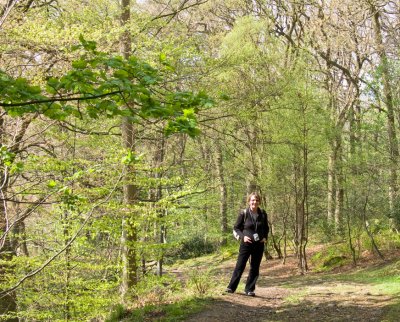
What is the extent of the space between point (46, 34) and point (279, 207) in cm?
982

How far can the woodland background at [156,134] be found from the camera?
3.40m

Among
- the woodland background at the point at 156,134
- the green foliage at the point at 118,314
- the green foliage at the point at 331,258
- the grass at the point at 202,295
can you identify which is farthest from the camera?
the green foliage at the point at 331,258

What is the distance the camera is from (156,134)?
11.2 metres

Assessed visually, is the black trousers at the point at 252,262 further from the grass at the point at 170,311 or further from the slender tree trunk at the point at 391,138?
the slender tree trunk at the point at 391,138

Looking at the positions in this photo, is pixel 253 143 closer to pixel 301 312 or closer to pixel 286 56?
pixel 286 56

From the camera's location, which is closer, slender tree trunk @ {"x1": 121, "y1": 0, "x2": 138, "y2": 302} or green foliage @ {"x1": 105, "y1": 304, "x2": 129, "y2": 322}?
green foliage @ {"x1": 105, "y1": 304, "x2": 129, "y2": 322}

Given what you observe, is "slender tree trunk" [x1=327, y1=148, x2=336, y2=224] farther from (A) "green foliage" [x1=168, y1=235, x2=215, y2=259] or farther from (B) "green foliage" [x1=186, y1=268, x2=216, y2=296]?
(B) "green foliage" [x1=186, y1=268, x2=216, y2=296]

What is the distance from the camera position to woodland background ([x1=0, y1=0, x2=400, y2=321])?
11.2 ft

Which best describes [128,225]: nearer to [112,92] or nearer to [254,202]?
[254,202]

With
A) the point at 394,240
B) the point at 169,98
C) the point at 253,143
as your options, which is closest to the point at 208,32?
the point at 253,143

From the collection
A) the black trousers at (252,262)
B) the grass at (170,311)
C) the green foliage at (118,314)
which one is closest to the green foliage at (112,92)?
the grass at (170,311)

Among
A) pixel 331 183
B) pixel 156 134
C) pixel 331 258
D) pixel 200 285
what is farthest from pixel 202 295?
pixel 331 183

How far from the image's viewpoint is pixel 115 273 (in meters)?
8.50

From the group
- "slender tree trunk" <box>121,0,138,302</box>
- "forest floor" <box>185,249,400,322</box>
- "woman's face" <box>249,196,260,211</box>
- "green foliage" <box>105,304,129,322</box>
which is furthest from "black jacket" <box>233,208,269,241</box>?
"green foliage" <box>105,304,129,322</box>
